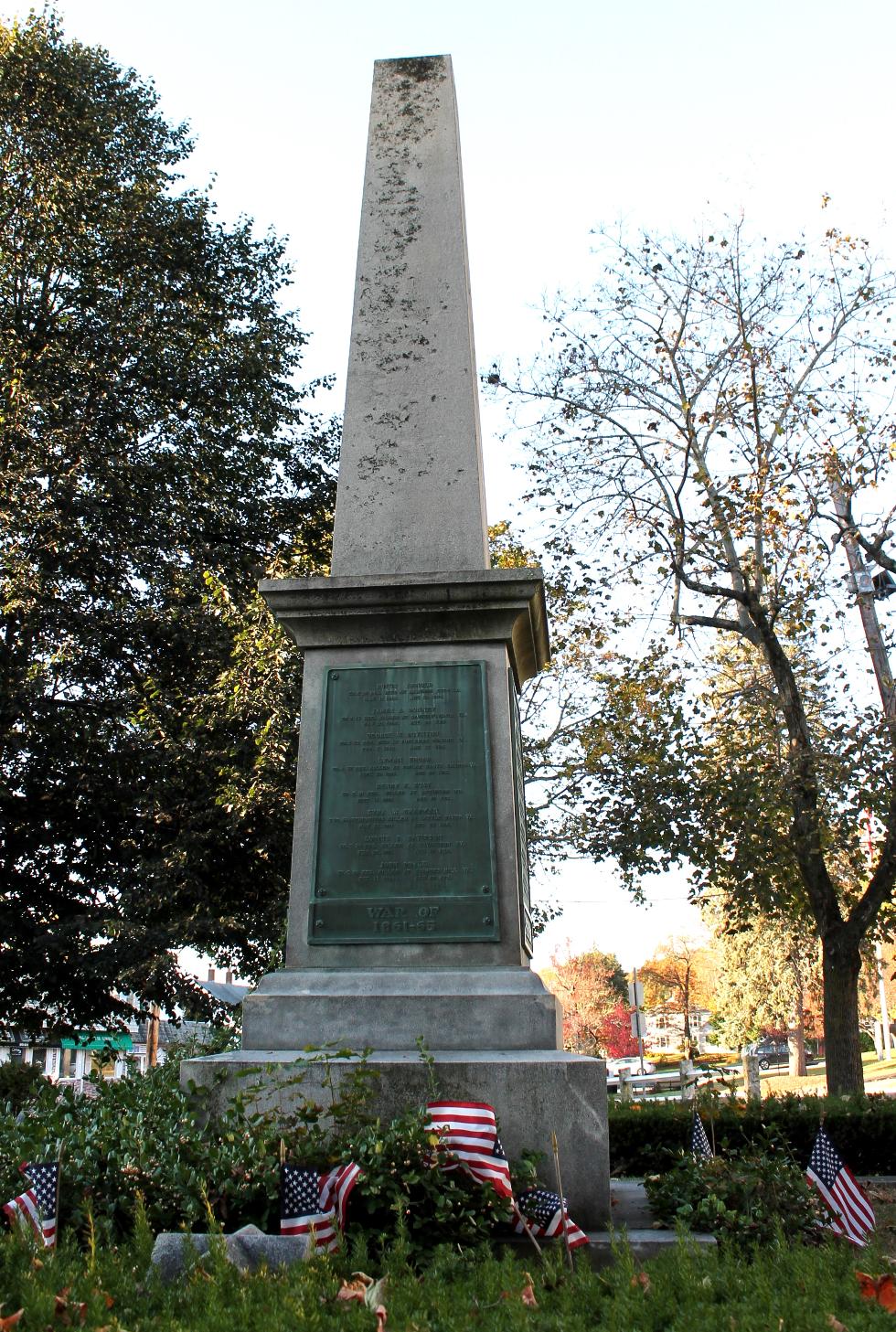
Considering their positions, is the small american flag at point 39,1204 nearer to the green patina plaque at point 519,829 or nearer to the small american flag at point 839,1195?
the green patina plaque at point 519,829

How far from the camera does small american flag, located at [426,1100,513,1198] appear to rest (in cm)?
441

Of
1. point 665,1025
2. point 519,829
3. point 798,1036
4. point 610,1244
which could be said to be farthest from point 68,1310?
point 665,1025

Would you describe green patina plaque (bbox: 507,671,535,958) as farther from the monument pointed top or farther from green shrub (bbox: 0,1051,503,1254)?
green shrub (bbox: 0,1051,503,1254)

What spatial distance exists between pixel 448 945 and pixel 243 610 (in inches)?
475

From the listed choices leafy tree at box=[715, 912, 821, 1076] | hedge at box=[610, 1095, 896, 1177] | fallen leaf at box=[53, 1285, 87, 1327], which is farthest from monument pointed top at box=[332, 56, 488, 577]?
leafy tree at box=[715, 912, 821, 1076]

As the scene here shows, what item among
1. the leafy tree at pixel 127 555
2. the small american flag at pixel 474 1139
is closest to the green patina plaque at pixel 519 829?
the small american flag at pixel 474 1139

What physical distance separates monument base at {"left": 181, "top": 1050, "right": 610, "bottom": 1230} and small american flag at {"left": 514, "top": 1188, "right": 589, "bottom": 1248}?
303mm

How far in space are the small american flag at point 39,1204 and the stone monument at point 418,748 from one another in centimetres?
100

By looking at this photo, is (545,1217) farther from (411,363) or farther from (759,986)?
(759,986)

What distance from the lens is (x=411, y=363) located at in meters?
7.40

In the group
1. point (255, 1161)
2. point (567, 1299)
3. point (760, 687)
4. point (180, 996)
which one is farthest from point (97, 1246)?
point (760, 687)

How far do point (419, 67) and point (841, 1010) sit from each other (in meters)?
13.3

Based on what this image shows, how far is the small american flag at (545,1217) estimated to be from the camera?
442cm

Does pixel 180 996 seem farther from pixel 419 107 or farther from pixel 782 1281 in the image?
pixel 782 1281
